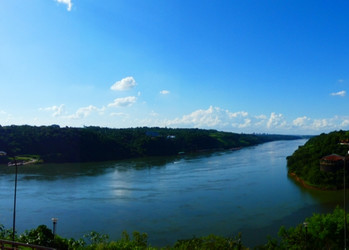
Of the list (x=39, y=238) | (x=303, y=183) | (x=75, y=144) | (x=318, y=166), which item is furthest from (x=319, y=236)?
(x=75, y=144)

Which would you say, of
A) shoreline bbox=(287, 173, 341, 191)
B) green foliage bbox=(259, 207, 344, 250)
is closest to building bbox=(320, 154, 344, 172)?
shoreline bbox=(287, 173, 341, 191)

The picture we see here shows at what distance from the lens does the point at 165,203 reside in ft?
67.4

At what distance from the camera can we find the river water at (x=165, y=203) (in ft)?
50.9

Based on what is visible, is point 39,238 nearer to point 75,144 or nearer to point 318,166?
point 318,166

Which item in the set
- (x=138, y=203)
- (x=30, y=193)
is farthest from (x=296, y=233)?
(x=30, y=193)

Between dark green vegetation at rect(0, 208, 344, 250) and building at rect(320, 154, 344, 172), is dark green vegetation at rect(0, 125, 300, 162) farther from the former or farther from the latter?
building at rect(320, 154, 344, 172)

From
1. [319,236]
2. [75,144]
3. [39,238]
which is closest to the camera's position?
[39,238]

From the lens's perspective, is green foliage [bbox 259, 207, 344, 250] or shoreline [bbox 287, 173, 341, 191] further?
shoreline [bbox 287, 173, 341, 191]

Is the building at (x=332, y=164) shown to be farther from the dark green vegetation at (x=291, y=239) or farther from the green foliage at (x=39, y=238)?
the green foliage at (x=39, y=238)

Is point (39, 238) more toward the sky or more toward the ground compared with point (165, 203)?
more toward the sky

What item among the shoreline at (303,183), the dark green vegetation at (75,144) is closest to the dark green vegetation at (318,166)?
the shoreline at (303,183)

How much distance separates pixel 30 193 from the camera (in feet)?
76.7

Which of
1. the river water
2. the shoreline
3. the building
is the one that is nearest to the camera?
the river water

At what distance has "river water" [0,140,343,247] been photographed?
15508 mm
